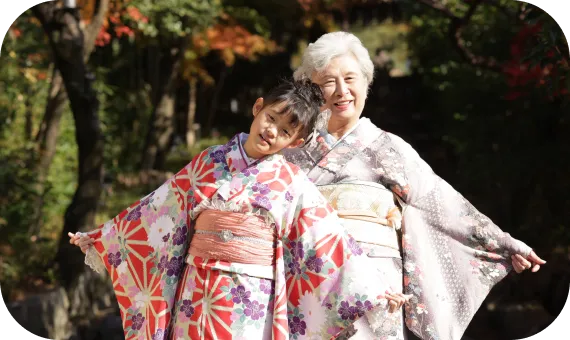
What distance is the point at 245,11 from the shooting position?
1279cm

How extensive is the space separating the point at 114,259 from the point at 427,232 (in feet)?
5.01

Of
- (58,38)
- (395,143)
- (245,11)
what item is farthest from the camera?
(245,11)

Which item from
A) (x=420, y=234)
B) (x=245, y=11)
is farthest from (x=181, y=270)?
(x=245, y=11)

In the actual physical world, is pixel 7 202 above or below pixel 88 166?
below

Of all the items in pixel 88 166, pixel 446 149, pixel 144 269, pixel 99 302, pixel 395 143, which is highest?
pixel 395 143

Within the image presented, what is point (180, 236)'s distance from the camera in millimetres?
2961

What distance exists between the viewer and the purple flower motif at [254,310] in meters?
2.77

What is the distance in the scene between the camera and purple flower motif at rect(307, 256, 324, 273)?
2850mm

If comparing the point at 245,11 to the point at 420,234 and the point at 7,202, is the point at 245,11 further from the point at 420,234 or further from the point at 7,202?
the point at 420,234

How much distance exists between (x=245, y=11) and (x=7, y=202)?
22.7 ft

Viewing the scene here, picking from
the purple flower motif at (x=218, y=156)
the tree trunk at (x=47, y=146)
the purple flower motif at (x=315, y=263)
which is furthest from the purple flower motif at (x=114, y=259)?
the tree trunk at (x=47, y=146)

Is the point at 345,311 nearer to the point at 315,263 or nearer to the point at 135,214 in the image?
the point at 315,263

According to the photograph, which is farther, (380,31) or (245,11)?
(380,31)

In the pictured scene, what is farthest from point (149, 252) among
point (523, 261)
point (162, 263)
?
point (523, 261)
